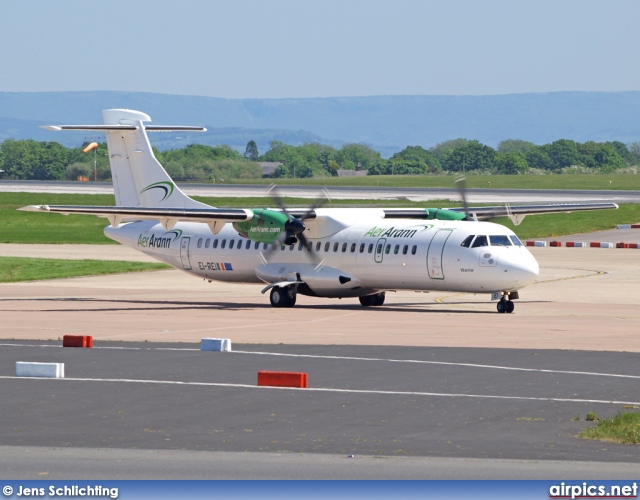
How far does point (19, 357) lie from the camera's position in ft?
73.6

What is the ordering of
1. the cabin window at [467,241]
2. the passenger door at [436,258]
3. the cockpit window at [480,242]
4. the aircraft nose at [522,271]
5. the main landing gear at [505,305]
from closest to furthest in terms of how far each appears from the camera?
the aircraft nose at [522,271] < the cockpit window at [480,242] < the cabin window at [467,241] < the main landing gear at [505,305] < the passenger door at [436,258]

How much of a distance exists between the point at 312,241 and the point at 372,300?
8.54 feet

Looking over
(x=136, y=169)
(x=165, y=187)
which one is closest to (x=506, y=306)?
(x=165, y=187)

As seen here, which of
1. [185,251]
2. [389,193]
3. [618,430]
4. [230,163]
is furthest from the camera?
[230,163]

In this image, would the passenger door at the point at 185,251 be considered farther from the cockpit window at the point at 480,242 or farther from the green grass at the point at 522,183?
the green grass at the point at 522,183

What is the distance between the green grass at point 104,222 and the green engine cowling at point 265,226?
106ft

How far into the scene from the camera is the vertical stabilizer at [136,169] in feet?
131

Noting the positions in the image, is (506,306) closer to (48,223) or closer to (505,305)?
(505,305)

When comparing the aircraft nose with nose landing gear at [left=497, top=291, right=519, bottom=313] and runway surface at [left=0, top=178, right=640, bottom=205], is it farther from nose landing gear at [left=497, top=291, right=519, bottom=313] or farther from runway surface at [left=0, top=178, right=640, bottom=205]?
runway surface at [left=0, top=178, right=640, bottom=205]

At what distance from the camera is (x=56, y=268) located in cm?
4981

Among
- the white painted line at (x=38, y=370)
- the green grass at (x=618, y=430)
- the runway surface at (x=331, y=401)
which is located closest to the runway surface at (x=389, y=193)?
the runway surface at (x=331, y=401)

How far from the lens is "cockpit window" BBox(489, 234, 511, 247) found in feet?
105

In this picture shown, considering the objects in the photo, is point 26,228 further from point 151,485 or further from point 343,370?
point 151,485

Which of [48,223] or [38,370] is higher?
[48,223]
